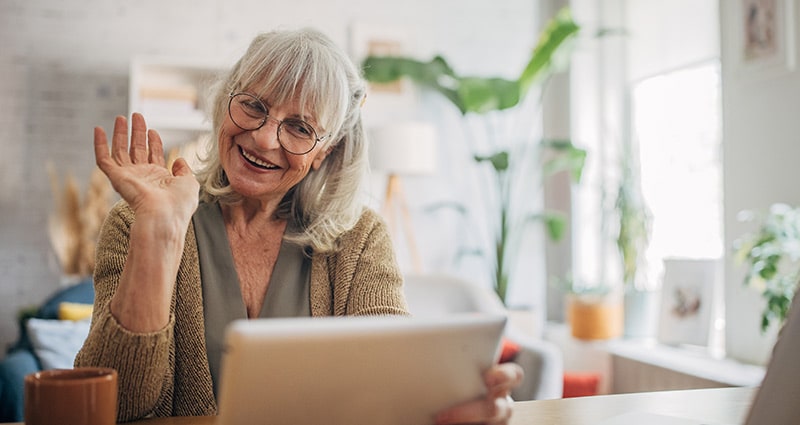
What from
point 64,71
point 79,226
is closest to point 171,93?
point 64,71

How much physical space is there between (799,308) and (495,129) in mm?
3860

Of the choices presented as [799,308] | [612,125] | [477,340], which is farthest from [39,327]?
[612,125]

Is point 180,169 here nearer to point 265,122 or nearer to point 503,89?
point 265,122

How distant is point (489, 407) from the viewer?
82 cm

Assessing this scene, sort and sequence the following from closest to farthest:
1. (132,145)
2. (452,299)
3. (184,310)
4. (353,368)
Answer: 1. (353,368)
2. (132,145)
3. (184,310)
4. (452,299)

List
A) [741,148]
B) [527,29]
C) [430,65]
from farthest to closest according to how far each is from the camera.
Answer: [527,29]
[430,65]
[741,148]

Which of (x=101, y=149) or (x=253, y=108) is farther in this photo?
(x=253, y=108)

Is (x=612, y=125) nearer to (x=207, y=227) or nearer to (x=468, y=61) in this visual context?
(x=468, y=61)

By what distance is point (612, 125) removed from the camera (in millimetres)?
4301

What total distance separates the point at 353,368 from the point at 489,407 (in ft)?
0.57

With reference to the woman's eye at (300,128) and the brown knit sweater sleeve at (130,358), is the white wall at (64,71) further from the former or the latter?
the brown knit sweater sleeve at (130,358)

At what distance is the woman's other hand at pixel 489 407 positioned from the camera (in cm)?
80

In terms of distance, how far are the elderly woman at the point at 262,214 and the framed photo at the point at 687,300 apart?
233 cm

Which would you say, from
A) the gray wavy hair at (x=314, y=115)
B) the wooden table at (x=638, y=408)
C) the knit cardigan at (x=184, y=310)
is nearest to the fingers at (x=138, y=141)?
the knit cardigan at (x=184, y=310)
